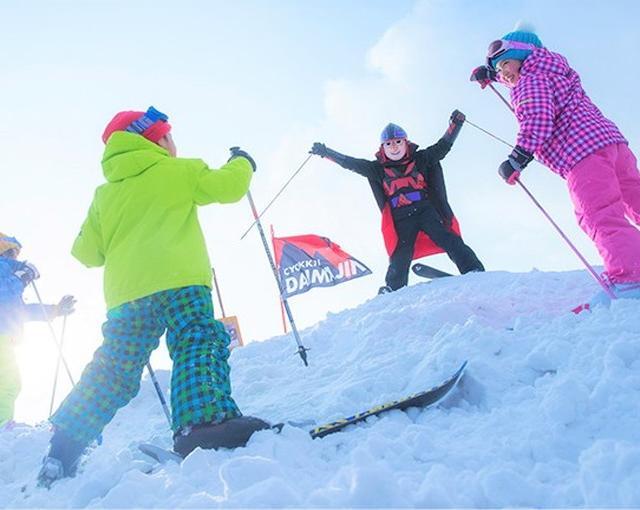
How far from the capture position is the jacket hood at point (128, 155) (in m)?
3.69

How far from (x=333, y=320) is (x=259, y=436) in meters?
3.99

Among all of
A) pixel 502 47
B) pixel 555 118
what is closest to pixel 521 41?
pixel 502 47

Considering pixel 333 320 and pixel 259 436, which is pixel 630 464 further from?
pixel 333 320

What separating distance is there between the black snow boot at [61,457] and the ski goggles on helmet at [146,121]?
6.60 feet

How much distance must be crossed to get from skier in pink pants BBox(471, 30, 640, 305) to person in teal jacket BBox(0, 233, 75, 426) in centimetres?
531

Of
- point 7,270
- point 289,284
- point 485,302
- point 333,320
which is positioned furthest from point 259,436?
point 289,284

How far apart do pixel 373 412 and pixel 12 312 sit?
205 inches

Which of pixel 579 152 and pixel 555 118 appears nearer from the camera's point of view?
pixel 579 152

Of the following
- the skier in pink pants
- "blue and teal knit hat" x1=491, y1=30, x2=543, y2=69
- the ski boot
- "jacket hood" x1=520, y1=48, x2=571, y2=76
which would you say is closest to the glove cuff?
the skier in pink pants

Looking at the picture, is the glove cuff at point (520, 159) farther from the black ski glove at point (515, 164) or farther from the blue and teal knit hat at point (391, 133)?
the blue and teal knit hat at point (391, 133)

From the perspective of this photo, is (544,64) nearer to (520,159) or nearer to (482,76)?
(520,159)

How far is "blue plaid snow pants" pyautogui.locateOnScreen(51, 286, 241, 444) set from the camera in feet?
9.79

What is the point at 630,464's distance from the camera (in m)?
1.89

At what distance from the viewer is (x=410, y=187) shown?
7.96 metres
